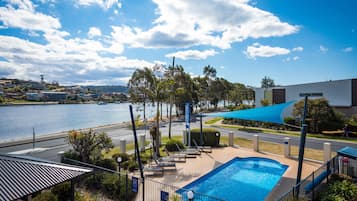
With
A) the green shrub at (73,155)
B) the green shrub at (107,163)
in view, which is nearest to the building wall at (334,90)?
the green shrub at (107,163)

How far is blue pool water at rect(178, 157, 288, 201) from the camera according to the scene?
31.1 ft

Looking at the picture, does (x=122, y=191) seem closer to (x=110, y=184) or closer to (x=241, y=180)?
(x=110, y=184)

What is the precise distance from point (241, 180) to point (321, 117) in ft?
58.7

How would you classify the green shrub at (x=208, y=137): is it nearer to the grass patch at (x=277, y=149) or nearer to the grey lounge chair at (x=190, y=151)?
the grass patch at (x=277, y=149)

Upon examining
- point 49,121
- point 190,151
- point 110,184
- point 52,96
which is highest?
point 52,96

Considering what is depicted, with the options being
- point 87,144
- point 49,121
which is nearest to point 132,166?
point 87,144

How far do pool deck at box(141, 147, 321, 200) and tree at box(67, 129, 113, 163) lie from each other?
122 inches

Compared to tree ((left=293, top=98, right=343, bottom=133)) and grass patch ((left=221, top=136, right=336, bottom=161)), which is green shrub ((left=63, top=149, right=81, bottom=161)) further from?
tree ((left=293, top=98, right=343, bottom=133))

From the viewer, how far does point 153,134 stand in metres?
14.0

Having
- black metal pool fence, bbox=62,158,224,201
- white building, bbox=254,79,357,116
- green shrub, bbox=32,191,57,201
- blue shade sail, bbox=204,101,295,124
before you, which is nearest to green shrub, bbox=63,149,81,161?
black metal pool fence, bbox=62,158,224,201

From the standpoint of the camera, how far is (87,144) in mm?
11102

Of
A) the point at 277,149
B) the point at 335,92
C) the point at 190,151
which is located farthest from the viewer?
the point at 335,92

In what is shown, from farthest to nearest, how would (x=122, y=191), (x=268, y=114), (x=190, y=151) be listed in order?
(x=268, y=114)
(x=190, y=151)
(x=122, y=191)

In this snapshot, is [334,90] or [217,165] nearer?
[217,165]
